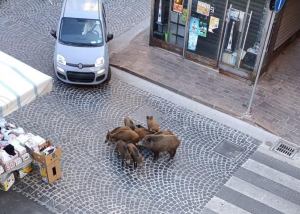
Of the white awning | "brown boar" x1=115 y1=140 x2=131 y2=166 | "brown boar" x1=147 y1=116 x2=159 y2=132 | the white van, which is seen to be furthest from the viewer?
the white van

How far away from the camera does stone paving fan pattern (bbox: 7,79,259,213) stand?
973 cm

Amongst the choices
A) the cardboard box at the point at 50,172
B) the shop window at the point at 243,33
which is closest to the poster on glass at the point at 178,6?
the shop window at the point at 243,33

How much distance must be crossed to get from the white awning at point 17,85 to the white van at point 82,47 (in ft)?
10.6

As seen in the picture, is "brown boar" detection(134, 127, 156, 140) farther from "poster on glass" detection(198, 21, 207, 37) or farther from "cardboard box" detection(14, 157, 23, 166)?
"poster on glass" detection(198, 21, 207, 37)

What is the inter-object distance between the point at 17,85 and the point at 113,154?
3.14 meters

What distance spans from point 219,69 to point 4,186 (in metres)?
8.06

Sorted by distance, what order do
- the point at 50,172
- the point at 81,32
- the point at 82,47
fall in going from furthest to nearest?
the point at 81,32
the point at 82,47
the point at 50,172

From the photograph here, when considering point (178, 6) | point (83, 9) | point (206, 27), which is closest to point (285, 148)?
point (206, 27)

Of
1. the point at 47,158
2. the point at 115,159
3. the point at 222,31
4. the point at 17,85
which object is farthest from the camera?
the point at 222,31

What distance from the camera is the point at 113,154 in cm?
1095

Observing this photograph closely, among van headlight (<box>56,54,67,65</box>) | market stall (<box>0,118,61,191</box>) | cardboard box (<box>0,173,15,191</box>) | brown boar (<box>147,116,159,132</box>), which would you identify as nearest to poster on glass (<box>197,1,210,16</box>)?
brown boar (<box>147,116,159,132</box>)

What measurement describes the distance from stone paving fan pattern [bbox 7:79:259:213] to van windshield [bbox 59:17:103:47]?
4.49 feet

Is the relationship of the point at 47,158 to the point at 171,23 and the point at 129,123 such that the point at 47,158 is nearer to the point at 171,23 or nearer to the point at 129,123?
the point at 129,123

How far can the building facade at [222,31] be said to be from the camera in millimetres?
13328
